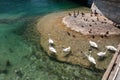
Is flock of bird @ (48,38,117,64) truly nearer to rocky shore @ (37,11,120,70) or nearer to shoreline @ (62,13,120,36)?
rocky shore @ (37,11,120,70)

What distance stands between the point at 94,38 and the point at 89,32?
4.94ft

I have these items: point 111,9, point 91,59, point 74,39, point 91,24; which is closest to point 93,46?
point 91,59

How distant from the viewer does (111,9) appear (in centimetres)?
3609

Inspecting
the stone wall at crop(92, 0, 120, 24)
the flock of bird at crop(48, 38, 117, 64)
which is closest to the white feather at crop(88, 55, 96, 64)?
the flock of bird at crop(48, 38, 117, 64)

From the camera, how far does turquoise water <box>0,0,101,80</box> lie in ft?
76.4

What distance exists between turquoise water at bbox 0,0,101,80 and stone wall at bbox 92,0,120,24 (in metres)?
11.5

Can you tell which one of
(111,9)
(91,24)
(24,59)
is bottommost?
(24,59)

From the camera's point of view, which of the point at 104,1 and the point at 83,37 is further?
the point at 104,1

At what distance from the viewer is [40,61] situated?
85.3 feet

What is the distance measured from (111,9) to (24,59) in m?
16.7

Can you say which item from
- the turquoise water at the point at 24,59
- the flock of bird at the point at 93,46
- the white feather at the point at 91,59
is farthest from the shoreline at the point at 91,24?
the white feather at the point at 91,59

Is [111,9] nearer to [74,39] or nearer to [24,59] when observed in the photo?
[74,39]

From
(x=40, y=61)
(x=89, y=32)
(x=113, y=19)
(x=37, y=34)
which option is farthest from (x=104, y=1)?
(x=40, y=61)

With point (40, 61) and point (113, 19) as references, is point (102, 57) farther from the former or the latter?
point (113, 19)
